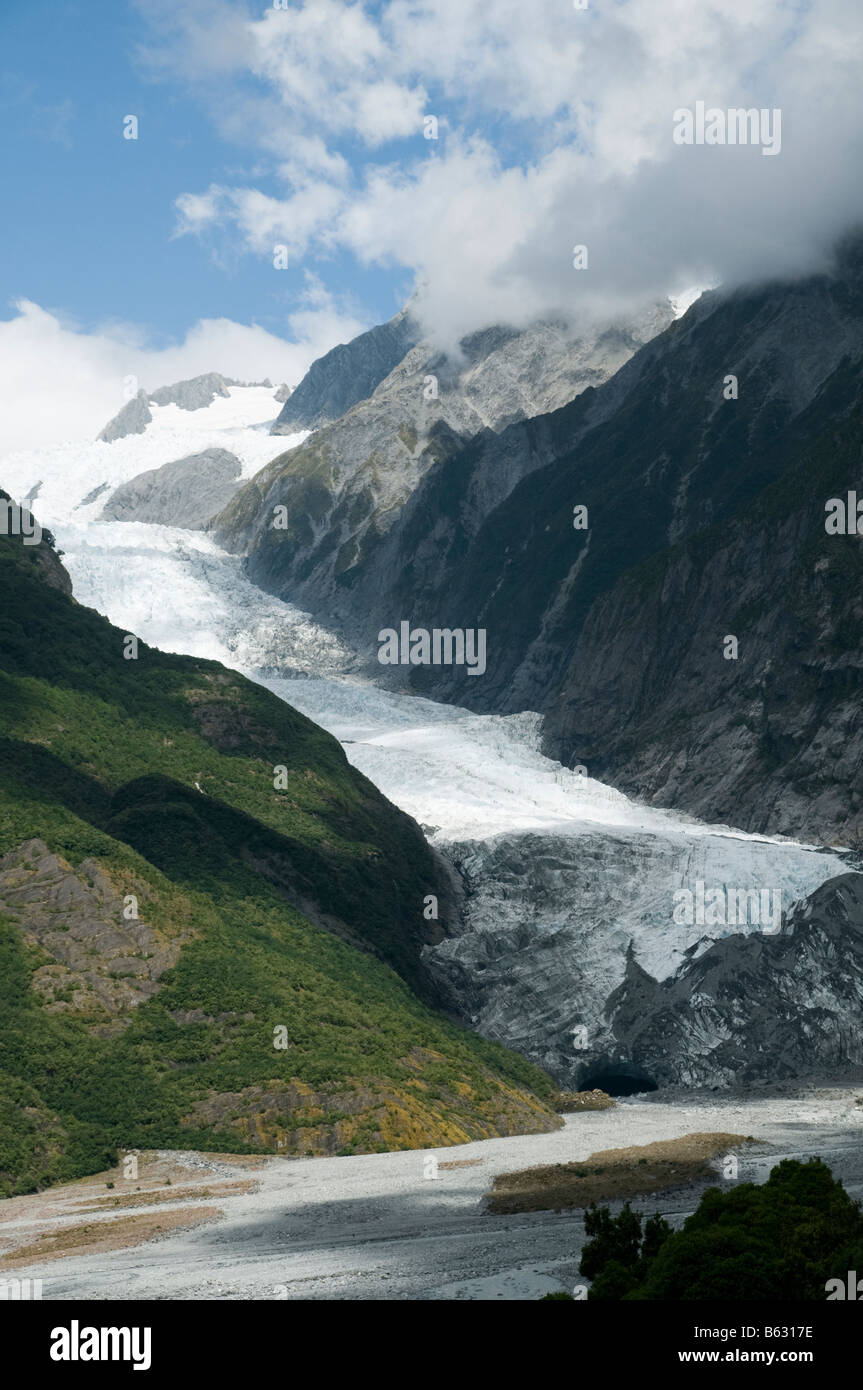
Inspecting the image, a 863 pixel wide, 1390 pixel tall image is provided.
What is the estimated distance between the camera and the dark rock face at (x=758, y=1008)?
109 m

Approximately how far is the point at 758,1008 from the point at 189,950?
46.4 meters

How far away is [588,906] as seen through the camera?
434ft

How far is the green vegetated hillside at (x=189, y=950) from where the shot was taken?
75875mm

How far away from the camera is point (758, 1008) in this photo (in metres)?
112

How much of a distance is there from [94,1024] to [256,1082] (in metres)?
9.83

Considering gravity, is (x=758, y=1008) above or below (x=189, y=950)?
below

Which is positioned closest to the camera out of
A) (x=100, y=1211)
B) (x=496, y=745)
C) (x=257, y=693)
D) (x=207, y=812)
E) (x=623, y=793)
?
(x=100, y=1211)

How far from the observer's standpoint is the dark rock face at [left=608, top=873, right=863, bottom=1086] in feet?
358

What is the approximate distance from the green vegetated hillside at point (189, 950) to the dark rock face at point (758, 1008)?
1552 centimetres

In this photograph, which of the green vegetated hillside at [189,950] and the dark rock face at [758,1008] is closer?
the green vegetated hillside at [189,950]

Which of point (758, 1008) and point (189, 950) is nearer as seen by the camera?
point (189, 950)
